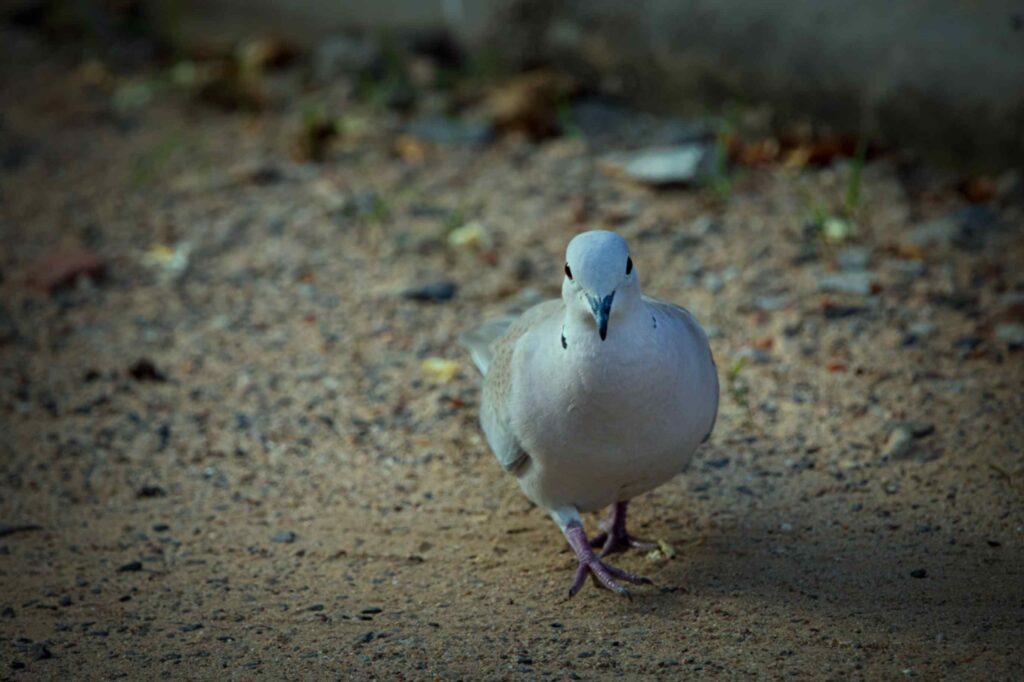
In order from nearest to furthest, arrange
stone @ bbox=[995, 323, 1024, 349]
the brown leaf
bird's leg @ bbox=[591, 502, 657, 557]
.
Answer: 1. bird's leg @ bbox=[591, 502, 657, 557]
2. stone @ bbox=[995, 323, 1024, 349]
3. the brown leaf

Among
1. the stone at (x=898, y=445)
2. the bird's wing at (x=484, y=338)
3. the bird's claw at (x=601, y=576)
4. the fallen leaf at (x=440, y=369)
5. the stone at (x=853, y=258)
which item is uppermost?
the bird's wing at (x=484, y=338)

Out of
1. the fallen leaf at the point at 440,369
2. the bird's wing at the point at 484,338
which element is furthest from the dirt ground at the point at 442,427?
the bird's wing at the point at 484,338

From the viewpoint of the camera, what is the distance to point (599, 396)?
3121 millimetres

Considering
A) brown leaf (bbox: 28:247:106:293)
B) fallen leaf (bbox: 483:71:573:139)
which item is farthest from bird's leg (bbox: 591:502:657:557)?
fallen leaf (bbox: 483:71:573:139)

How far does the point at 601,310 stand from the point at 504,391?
550 millimetres

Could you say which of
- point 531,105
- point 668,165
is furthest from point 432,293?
point 531,105

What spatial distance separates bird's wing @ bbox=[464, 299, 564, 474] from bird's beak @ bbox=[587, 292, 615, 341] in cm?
30

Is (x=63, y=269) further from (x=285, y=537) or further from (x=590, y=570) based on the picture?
(x=590, y=570)

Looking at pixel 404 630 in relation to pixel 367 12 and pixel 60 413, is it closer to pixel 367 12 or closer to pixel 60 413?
pixel 60 413

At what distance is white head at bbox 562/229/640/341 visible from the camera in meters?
3.04

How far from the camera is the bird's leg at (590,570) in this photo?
3459 millimetres

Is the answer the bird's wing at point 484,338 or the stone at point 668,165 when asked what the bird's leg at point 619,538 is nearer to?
the bird's wing at point 484,338

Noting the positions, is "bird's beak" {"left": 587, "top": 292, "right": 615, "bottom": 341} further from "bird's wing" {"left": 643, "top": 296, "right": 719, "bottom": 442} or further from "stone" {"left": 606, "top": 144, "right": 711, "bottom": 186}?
"stone" {"left": 606, "top": 144, "right": 711, "bottom": 186}

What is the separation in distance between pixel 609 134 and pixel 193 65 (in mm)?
3067
